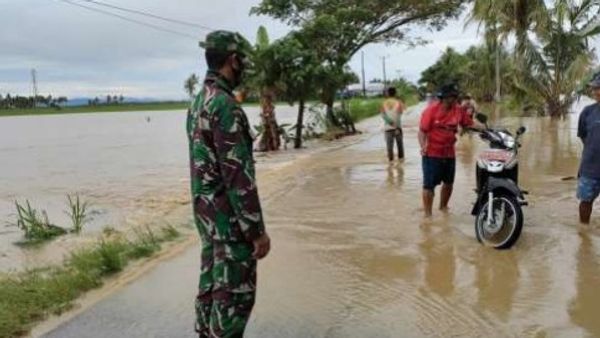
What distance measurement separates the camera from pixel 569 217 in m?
7.88

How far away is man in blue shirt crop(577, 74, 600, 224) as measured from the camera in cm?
689

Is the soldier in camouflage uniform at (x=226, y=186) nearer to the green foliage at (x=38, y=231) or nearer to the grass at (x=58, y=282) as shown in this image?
the grass at (x=58, y=282)

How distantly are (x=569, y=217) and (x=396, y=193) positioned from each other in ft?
9.54

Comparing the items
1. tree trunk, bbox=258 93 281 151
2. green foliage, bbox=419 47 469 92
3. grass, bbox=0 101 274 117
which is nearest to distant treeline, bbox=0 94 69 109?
grass, bbox=0 101 274 117

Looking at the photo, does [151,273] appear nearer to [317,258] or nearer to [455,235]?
[317,258]

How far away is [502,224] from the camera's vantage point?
663 centimetres

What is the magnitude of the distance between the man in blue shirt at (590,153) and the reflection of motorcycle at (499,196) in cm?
71

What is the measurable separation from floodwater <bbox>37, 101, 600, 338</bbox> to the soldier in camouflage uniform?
0.98m

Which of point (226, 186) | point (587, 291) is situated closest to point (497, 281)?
point (587, 291)

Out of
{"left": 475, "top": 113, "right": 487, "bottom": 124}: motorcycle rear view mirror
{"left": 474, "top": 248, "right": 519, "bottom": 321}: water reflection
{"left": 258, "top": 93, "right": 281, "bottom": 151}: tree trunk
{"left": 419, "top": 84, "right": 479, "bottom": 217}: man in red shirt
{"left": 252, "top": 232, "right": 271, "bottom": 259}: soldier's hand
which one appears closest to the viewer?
{"left": 252, "top": 232, "right": 271, "bottom": 259}: soldier's hand

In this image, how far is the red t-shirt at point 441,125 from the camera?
784 cm

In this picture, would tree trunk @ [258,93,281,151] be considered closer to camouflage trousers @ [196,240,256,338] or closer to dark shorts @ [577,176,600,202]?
dark shorts @ [577,176,600,202]

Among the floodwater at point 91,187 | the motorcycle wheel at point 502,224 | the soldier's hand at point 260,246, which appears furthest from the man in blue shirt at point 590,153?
the floodwater at point 91,187

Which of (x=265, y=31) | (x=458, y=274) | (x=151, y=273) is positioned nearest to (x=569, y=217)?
(x=458, y=274)
